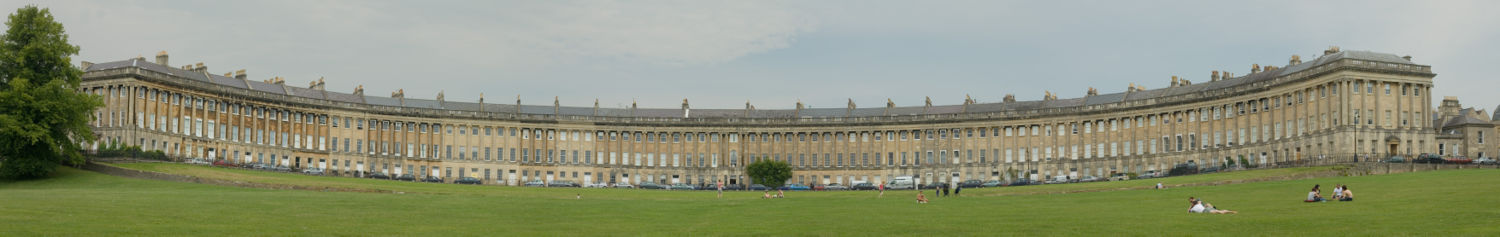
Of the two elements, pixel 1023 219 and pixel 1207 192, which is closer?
pixel 1023 219

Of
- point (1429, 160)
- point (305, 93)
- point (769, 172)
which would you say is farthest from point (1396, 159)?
point (305, 93)

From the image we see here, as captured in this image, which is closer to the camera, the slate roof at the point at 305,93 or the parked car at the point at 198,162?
the parked car at the point at 198,162

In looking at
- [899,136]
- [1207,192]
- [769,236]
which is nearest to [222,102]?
[899,136]

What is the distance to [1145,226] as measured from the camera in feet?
110

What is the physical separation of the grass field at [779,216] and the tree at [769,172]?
195 feet

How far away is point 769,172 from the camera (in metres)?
114

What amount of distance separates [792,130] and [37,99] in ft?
215

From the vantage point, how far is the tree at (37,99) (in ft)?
217

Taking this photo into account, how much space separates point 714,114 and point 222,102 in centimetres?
4305

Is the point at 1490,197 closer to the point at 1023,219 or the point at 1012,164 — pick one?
the point at 1023,219

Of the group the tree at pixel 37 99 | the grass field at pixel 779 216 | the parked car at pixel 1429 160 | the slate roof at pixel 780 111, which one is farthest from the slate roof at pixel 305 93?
the parked car at pixel 1429 160

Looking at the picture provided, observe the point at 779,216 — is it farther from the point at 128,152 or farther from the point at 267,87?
the point at 267,87

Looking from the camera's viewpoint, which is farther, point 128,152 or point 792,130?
point 792,130

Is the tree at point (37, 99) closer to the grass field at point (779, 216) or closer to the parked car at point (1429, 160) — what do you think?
the grass field at point (779, 216)
